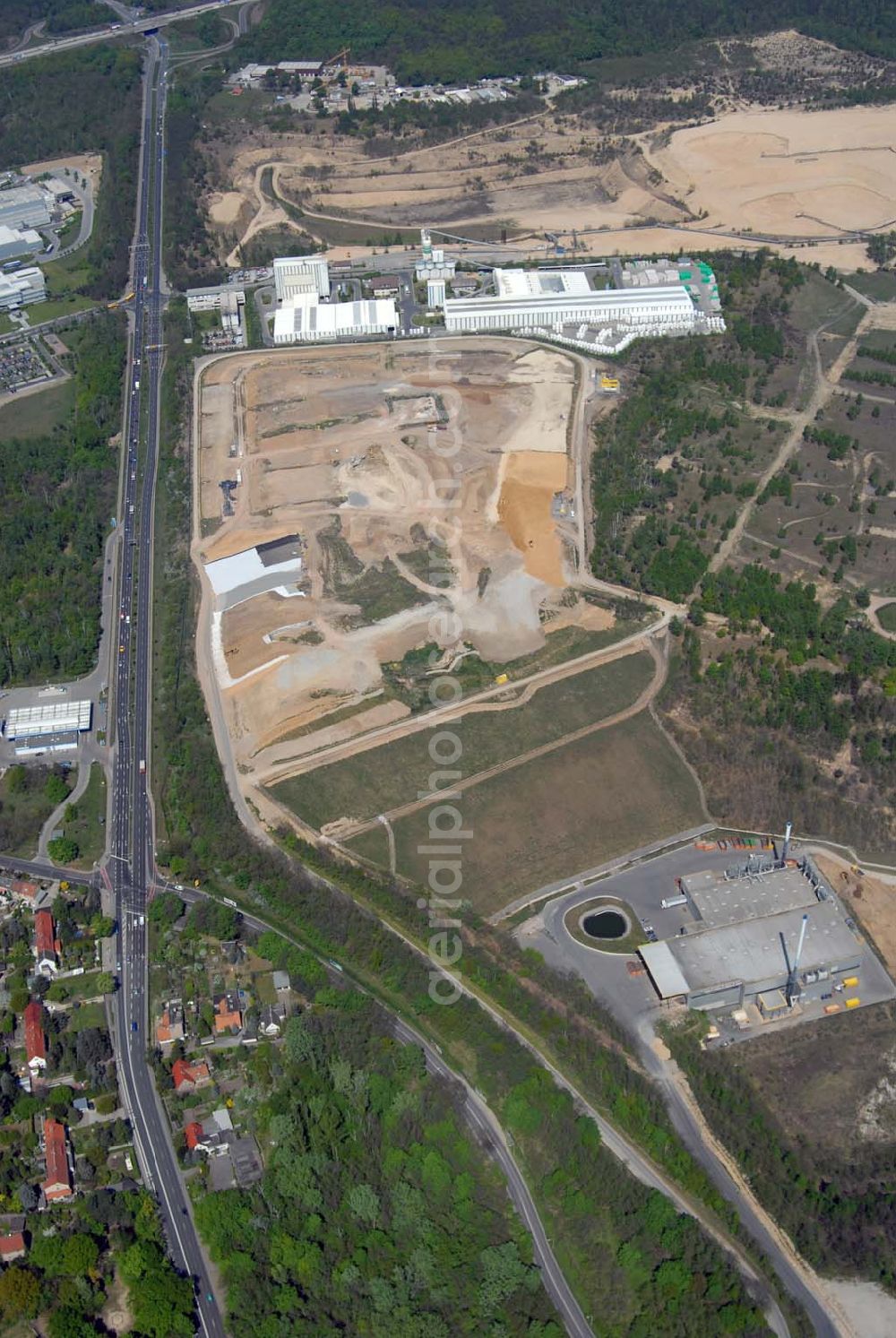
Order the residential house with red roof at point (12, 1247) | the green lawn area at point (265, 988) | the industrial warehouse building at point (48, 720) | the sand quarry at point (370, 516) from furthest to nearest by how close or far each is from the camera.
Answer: the industrial warehouse building at point (48, 720), the sand quarry at point (370, 516), the green lawn area at point (265, 988), the residential house with red roof at point (12, 1247)

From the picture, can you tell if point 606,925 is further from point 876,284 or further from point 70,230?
point 70,230

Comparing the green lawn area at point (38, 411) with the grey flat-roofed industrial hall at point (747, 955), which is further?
the green lawn area at point (38, 411)

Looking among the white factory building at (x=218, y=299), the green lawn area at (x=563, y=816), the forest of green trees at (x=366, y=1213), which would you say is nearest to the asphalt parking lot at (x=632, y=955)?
the green lawn area at (x=563, y=816)

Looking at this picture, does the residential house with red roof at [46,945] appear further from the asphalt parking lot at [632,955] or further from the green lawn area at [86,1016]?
the asphalt parking lot at [632,955]

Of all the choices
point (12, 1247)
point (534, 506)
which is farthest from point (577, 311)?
point (12, 1247)

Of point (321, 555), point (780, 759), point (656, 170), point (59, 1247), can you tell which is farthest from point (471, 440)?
point (59, 1247)

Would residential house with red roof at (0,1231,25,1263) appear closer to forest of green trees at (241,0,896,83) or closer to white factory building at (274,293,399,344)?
white factory building at (274,293,399,344)

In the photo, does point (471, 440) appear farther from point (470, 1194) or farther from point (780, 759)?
point (470, 1194)
